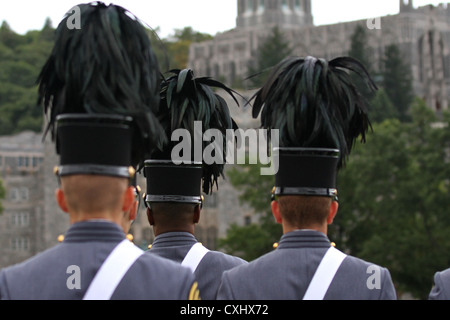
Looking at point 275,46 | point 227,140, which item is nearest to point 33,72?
point 275,46

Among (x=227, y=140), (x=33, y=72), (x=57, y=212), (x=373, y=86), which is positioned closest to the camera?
(x=373, y=86)

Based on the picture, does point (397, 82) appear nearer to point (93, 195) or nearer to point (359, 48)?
point (359, 48)

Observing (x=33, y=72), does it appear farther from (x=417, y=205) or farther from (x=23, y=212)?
(x=417, y=205)

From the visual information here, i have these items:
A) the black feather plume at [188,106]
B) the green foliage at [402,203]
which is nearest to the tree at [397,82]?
the green foliage at [402,203]

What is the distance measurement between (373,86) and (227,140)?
171 cm

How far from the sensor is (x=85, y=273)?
550cm

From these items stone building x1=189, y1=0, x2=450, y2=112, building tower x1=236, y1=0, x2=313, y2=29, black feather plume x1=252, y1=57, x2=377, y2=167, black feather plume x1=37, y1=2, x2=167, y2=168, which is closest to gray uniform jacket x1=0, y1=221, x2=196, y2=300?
black feather plume x1=37, y1=2, x2=167, y2=168

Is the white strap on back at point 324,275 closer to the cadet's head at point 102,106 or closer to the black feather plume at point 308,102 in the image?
the black feather plume at point 308,102

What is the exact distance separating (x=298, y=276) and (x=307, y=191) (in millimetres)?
468

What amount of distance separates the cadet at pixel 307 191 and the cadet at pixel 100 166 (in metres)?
0.75

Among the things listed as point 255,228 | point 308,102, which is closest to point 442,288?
point 308,102

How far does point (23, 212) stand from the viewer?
100m

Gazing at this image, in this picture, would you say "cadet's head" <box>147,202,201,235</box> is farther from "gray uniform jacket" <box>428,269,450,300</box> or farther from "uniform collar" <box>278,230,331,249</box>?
"gray uniform jacket" <box>428,269,450,300</box>

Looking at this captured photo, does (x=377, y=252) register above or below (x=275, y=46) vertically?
below
